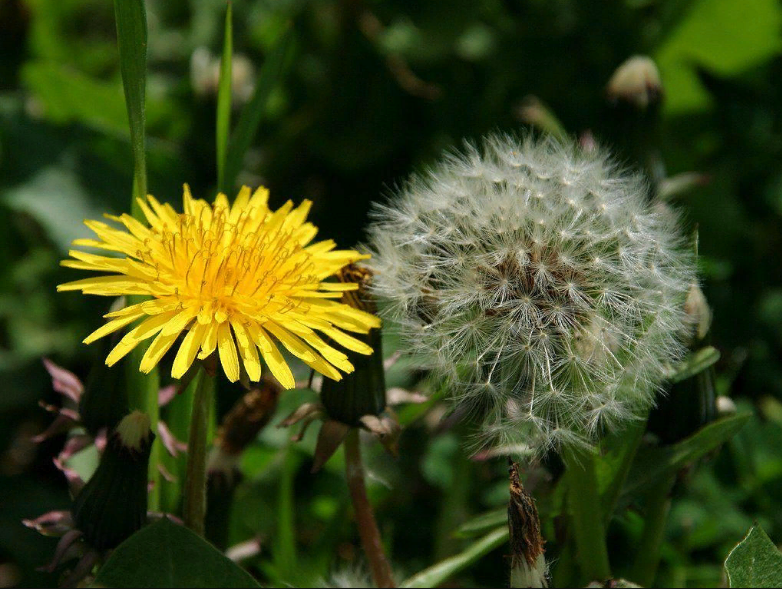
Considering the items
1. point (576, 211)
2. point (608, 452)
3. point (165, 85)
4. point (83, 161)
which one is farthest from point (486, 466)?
point (165, 85)

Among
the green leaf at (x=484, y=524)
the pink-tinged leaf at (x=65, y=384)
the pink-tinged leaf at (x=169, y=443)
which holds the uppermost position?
the pink-tinged leaf at (x=65, y=384)

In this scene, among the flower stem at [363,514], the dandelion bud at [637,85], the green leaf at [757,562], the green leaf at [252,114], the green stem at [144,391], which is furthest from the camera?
the dandelion bud at [637,85]

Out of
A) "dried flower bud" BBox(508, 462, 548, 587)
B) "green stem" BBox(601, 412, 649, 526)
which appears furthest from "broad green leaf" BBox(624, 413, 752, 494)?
"dried flower bud" BBox(508, 462, 548, 587)

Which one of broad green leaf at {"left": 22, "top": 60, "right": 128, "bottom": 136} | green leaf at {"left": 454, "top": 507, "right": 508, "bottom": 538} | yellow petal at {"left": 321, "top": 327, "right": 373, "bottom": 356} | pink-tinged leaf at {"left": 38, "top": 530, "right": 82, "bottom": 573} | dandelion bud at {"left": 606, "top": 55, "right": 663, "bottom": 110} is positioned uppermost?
broad green leaf at {"left": 22, "top": 60, "right": 128, "bottom": 136}

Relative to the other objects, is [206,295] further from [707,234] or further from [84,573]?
[707,234]

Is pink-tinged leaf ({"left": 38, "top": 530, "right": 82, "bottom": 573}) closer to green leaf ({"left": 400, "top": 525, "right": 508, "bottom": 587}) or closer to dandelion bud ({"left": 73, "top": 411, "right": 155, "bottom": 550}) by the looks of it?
dandelion bud ({"left": 73, "top": 411, "right": 155, "bottom": 550})

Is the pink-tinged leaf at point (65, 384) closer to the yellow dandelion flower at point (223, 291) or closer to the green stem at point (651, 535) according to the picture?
the yellow dandelion flower at point (223, 291)

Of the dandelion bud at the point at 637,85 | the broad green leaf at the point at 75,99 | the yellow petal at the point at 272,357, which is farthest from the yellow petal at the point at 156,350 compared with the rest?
the broad green leaf at the point at 75,99
